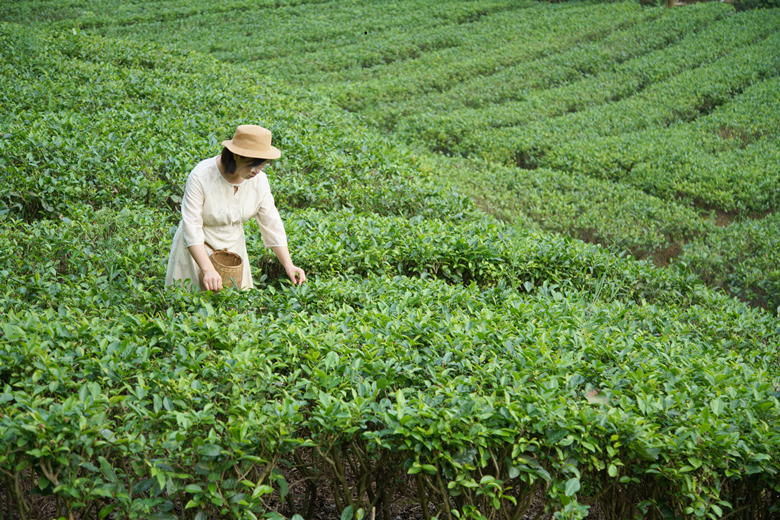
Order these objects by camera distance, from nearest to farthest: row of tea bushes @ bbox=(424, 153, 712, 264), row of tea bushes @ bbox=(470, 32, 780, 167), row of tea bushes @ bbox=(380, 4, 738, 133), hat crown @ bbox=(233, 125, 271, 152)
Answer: hat crown @ bbox=(233, 125, 271, 152) → row of tea bushes @ bbox=(424, 153, 712, 264) → row of tea bushes @ bbox=(470, 32, 780, 167) → row of tea bushes @ bbox=(380, 4, 738, 133)

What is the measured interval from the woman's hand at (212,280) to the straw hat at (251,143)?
2.21ft

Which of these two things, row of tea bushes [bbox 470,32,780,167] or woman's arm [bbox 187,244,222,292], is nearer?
woman's arm [bbox 187,244,222,292]

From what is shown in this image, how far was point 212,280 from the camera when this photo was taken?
3162mm

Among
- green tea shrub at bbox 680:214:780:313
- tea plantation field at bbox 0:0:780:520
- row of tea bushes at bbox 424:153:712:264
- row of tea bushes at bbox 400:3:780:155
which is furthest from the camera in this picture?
row of tea bushes at bbox 400:3:780:155

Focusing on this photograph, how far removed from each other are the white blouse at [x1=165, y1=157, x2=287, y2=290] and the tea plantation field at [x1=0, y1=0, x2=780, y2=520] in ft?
0.94

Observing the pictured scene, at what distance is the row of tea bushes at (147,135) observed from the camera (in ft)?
17.4

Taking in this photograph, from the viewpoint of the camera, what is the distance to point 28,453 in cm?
180

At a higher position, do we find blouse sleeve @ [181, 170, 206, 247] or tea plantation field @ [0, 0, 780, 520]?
Result: blouse sleeve @ [181, 170, 206, 247]

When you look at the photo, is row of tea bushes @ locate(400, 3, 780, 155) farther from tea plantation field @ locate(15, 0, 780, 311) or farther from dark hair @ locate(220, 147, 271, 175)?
dark hair @ locate(220, 147, 271, 175)

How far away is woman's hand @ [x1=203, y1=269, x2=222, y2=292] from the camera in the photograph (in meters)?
3.16

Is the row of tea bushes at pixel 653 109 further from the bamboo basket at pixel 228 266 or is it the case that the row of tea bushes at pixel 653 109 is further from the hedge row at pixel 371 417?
the hedge row at pixel 371 417

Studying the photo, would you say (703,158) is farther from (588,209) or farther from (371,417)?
(371,417)

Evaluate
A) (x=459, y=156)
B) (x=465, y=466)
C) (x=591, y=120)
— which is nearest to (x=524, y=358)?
(x=465, y=466)

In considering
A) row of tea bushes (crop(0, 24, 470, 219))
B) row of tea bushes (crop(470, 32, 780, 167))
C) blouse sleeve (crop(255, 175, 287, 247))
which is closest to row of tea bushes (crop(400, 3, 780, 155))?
row of tea bushes (crop(470, 32, 780, 167))
